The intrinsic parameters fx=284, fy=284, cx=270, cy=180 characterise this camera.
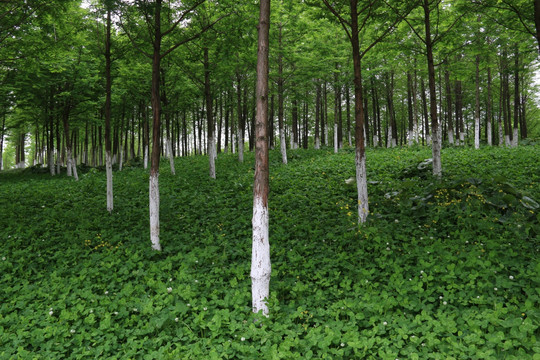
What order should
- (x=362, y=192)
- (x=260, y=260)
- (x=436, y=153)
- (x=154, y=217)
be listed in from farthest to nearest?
1. (x=436, y=153)
2. (x=362, y=192)
3. (x=154, y=217)
4. (x=260, y=260)

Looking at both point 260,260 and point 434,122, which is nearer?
point 260,260

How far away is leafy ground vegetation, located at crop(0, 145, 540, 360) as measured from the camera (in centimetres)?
401

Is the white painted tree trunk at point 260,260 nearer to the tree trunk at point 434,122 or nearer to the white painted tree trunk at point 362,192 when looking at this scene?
the white painted tree trunk at point 362,192

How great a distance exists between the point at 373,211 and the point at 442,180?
3.61 m

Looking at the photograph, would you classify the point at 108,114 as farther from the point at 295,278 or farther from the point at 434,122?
the point at 434,122

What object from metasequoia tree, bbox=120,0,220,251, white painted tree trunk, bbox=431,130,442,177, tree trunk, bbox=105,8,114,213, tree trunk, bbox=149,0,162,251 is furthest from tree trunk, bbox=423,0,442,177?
tree trunk, bbox=105,8,114,213

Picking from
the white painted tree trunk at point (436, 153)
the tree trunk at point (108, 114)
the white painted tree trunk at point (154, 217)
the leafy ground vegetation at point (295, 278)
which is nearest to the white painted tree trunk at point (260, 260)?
the leafy ground vegetation at point (295, 278)

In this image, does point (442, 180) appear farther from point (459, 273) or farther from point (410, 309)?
point (410, 309)

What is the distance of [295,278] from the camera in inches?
224

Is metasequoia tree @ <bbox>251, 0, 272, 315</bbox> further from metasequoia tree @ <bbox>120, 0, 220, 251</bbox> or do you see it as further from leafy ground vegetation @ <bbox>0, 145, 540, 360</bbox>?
metasequoia tree @ <bbox>120, 0, 220, 251</bbox>

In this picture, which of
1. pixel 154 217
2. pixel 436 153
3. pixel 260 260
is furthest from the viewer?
pixel 436 153

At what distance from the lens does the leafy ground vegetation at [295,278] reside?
4008 mm

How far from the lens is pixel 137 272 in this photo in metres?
6.18

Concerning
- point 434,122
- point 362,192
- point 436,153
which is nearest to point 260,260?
point 362,192
